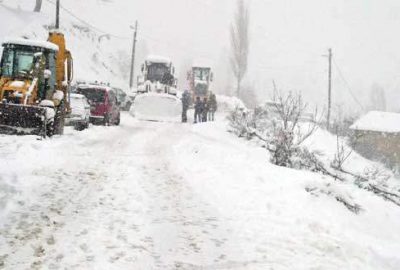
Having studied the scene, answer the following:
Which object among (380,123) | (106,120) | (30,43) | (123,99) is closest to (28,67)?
(30,43)

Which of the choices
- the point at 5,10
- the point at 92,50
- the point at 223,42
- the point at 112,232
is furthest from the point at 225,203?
the point at 223,42

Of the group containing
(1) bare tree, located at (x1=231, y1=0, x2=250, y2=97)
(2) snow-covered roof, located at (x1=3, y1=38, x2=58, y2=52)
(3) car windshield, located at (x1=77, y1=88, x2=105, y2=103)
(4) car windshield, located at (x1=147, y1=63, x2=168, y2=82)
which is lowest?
(3) car windshield, located at (x1=77, y1=88, x2=105, y2=103)

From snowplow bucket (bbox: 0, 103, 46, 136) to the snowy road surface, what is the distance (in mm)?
1475

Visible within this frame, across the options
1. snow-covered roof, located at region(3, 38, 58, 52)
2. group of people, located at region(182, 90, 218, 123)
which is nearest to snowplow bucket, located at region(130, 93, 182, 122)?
group of people, located at region(182, 90, 218, 123)

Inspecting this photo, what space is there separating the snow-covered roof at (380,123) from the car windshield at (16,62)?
3831cm

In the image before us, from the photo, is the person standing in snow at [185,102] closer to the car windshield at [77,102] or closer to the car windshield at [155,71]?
the car windshield at [155,71]

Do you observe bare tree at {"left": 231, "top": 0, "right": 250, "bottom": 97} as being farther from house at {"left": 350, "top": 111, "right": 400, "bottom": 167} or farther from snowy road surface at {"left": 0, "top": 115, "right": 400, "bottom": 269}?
snowy road surface at {"left": 0, "top": 115, "right": 400, "bottom": 269}

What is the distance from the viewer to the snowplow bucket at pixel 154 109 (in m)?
25.0

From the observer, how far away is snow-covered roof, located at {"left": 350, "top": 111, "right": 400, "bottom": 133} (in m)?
47.8

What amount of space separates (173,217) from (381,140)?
4533 cm

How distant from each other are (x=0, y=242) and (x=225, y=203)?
3.65 m

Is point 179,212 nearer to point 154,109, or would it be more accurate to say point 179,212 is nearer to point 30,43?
point 30,43

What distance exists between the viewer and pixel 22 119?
509 inches

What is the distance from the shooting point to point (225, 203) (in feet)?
24.7
